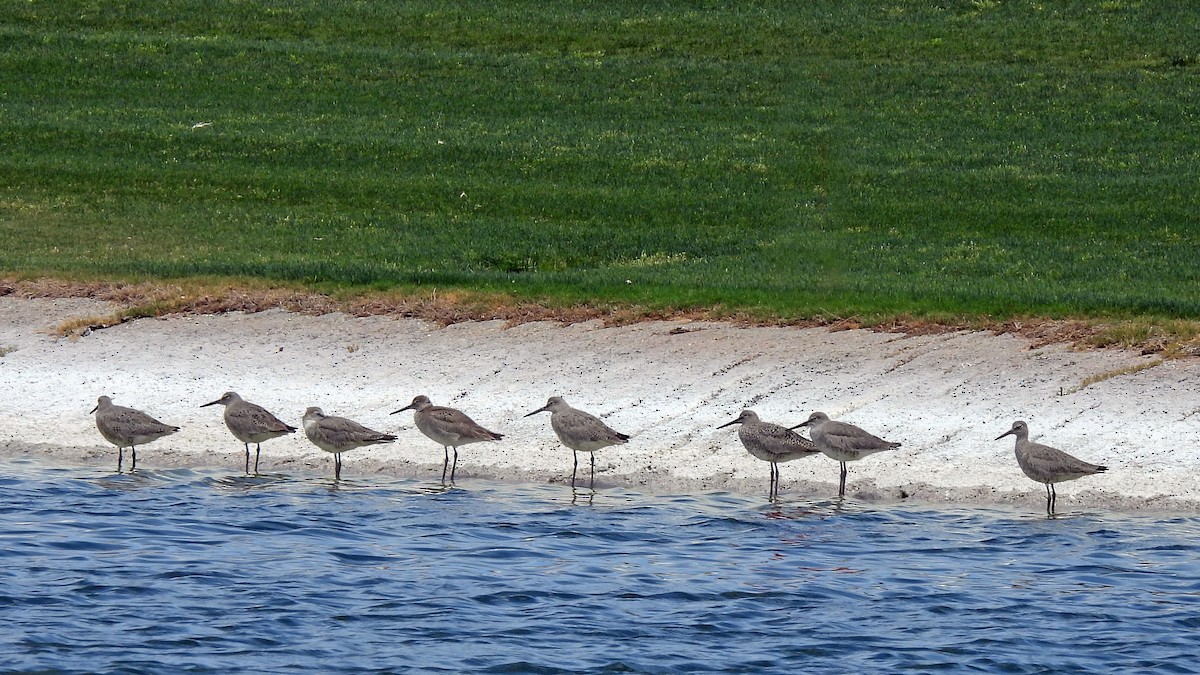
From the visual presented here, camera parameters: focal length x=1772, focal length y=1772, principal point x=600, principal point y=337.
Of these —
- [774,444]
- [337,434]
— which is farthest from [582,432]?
[337,434]

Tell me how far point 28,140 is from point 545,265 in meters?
13.1

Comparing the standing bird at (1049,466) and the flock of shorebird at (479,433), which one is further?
the flock of shorebird at (479,433)

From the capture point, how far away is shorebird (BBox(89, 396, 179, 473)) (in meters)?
18.6

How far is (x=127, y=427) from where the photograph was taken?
18547mm

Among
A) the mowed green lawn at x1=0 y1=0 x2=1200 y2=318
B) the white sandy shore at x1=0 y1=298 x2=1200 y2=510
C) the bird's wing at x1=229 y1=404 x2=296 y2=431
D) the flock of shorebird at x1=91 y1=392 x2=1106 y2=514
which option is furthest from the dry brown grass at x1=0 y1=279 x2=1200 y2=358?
the bird's wing at x1=229 y1=404 x2=296 y2=431

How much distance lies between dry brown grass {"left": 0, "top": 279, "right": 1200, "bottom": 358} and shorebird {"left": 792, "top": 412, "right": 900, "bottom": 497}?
154 inches

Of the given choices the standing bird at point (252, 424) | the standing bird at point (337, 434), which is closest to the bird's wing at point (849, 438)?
the standing bird at point (337, 434)

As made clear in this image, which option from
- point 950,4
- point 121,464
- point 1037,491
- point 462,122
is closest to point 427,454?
point 121,464

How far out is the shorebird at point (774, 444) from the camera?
17.5 meters

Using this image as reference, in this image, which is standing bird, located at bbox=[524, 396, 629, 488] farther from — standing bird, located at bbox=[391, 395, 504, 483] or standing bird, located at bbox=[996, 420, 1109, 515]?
standing bird, located at bbox=[996, 420, 1109, 515]

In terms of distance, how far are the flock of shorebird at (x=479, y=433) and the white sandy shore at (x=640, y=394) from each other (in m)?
0.34

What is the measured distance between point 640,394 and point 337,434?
3.74 meters

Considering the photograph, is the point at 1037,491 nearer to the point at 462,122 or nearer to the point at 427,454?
the point at 427,454

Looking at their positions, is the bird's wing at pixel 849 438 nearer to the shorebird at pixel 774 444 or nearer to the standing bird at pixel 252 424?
the shorebird at pixel 774 444
